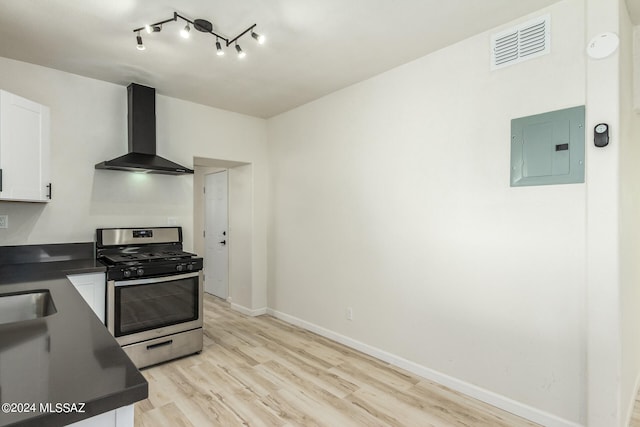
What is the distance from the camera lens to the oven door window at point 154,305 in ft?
9.05

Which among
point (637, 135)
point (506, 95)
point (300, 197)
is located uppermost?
point (506, 95)

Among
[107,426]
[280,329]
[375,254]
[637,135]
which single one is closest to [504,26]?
[637,135]

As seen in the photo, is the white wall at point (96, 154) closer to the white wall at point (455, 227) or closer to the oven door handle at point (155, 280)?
the oven door handle at point (155, 280)

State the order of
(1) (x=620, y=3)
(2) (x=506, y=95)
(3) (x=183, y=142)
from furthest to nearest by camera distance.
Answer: (3) (x=183, y=142) → (2) (x=506, y=95) → (1) (x=620, y=3)

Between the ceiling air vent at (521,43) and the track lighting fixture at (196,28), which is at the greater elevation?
the track lighting fixture at (196,28)

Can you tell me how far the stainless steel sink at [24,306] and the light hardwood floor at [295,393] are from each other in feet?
3.04

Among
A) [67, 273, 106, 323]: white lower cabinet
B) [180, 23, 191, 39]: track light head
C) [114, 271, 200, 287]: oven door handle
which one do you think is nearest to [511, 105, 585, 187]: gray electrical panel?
[180, 23, 191, 39]: track light head

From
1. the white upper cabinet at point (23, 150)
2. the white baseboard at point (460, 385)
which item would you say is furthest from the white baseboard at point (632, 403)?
the white upper cabinet at point (23, 150)

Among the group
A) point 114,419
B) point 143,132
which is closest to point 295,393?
point 114,419

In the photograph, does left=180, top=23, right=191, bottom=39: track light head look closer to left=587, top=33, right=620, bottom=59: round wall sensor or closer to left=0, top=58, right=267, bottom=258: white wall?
left=0, top=58, right=267, bottom=258: white wall

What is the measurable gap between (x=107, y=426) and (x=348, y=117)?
3107 mm

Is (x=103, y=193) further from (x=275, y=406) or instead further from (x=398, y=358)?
(x=398, y=358)

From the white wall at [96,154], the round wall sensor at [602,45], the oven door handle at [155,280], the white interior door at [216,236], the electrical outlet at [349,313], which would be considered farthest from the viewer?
the white interior door at [216,236]

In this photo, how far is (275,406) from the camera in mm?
2346
